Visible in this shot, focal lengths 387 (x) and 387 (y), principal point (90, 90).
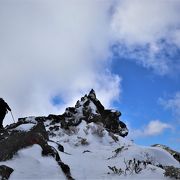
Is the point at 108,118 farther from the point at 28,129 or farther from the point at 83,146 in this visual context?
the point at 28,129

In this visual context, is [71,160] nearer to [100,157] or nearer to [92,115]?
[100,157]

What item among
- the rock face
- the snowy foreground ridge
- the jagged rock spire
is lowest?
the snowy foreground ridge

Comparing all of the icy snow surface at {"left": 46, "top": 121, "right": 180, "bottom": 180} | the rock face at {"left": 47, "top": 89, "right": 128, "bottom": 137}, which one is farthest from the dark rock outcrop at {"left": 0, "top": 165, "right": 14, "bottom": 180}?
the rock face at {"left": 47, "top": 89, "right": 128, "bottom": 137}

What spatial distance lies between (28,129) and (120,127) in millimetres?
22431

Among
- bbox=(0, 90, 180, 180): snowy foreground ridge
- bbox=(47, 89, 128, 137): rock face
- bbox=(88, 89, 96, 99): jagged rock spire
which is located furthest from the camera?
bbox=(88, 89, 96, 99): jagged rock spire

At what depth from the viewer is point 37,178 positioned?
43.2 feet

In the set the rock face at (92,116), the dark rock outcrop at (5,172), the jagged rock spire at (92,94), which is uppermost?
the jagged rock spire at (92,94)

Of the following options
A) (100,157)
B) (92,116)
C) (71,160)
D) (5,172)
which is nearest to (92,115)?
(92,116)

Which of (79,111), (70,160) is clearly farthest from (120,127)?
(70,160)

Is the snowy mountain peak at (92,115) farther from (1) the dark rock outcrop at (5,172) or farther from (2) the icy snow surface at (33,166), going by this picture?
(1) the dark rock outcrop at (5,172)

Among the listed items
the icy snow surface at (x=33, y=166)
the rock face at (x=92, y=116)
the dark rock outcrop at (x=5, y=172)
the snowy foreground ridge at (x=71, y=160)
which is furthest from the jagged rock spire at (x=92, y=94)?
the dark rock outcrop at (x=5, y=172)

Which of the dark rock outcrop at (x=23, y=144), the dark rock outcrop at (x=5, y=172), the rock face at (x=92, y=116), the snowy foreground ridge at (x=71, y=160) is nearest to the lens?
the dark rock outcrop at (x=5, y=172)

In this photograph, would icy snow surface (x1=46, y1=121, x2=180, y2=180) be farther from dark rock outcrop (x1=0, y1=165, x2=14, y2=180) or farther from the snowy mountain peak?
the snowy mountain peak

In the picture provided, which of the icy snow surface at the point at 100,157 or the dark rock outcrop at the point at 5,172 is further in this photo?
the icy snow surface at the point at 100,157
